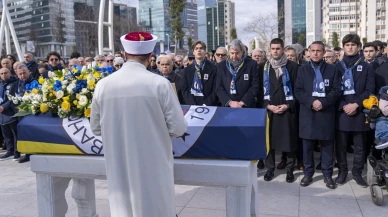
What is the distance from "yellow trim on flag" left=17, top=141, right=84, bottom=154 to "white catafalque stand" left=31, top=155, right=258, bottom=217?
45mm

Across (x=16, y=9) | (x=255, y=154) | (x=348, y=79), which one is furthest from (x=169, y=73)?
(x=16, y=9)

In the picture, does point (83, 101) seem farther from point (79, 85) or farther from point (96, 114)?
point (96, 114)

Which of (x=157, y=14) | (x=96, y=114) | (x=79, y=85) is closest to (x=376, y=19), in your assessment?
(x=157, y=14)

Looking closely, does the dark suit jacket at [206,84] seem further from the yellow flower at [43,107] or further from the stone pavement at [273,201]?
the yellow flower at [43,107]

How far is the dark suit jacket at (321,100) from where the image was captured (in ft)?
16.0

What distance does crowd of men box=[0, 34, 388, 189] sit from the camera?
4906mm

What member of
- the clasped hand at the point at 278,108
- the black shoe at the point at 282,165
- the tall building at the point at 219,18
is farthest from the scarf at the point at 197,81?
the tall building at the point at 219,18

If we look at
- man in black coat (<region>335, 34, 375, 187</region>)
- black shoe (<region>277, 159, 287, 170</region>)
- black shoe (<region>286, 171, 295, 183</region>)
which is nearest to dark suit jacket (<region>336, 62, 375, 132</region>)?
man in black coat (<region>335, 34, 375, 187</region>)

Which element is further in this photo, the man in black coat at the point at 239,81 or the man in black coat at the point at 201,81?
the man in black coat at the point at 201,81

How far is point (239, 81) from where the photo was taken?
5418mm

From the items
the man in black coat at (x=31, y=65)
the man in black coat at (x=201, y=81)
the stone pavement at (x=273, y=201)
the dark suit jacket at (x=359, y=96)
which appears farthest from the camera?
the man in black coat at (x=31, y=65)

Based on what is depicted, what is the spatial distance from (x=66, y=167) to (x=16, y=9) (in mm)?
96687

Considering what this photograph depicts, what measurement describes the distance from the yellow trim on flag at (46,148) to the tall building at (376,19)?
8752 cm

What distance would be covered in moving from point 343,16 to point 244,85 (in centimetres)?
9804
